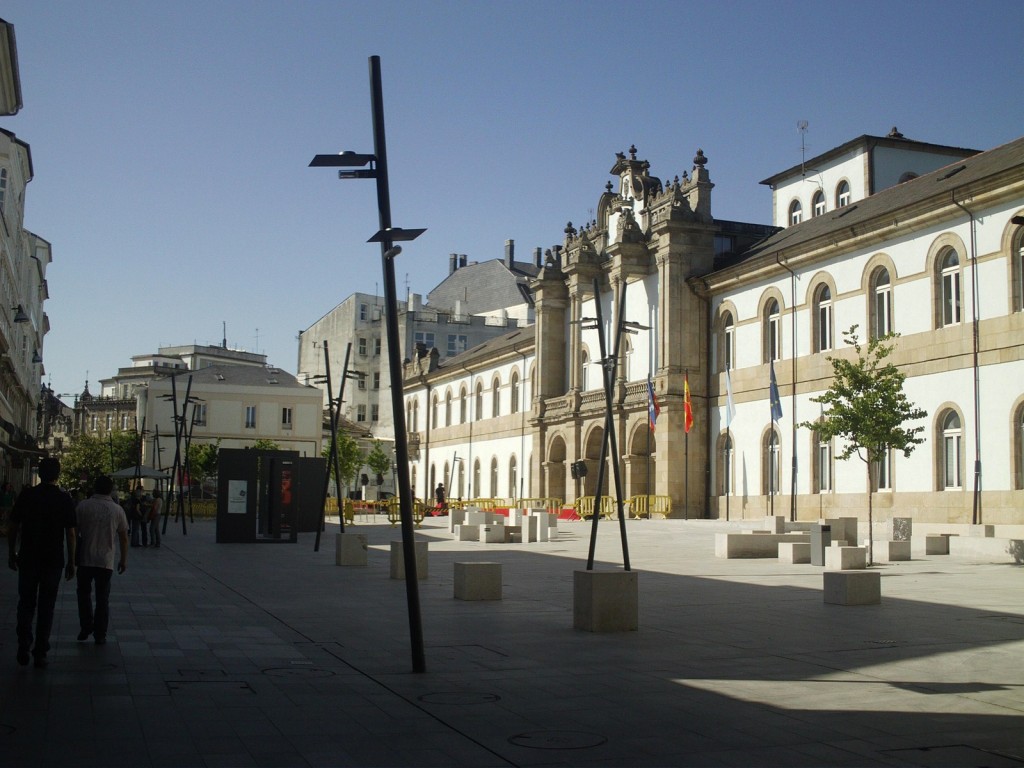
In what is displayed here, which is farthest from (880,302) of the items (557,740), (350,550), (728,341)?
(557,740)

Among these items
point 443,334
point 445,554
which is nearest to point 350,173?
point 445,554

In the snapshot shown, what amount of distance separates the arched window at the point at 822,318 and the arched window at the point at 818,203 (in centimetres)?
1781

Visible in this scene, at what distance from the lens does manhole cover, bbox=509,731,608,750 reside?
23.3 ft

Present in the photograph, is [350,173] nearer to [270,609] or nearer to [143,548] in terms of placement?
[270,609]

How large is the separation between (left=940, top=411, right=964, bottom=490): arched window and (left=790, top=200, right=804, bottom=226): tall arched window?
26.8m

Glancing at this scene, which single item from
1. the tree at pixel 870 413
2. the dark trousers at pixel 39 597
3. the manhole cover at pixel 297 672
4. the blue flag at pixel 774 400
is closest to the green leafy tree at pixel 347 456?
the blue flag at pixel 774 400

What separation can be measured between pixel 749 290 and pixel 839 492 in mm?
10031

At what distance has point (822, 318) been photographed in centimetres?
4091

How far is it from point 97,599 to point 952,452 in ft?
93.0

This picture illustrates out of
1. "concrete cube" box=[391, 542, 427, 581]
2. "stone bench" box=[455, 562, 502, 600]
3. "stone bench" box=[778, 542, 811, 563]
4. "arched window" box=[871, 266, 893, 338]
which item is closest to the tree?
"stone bench" box=[778, 542, 811, 563]

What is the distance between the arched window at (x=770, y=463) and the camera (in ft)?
140

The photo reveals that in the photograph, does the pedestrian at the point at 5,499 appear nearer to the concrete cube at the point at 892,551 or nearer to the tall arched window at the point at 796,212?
the concrete cube at the point at 892,551

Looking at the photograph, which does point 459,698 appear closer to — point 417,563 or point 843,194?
point 417,563

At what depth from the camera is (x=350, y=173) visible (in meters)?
10.4
